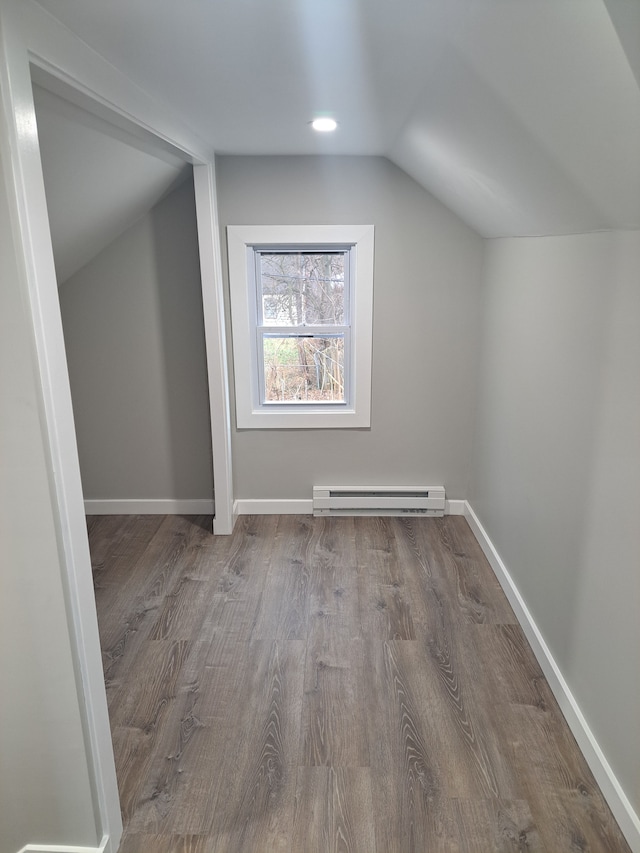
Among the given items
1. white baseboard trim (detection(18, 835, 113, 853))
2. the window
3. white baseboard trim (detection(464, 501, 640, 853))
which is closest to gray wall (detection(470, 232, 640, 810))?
white baseboard trim (detection(464, 501, 640, 853))

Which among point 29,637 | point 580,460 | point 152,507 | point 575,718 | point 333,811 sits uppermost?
point 580,460

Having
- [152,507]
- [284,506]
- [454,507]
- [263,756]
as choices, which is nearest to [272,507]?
[284,506]

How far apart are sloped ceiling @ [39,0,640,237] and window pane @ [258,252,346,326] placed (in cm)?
114

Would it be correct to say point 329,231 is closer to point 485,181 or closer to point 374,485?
point 485,181

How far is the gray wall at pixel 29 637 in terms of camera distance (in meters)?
1.19

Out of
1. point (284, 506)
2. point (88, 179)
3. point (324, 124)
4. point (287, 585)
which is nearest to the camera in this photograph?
point (88, 179)

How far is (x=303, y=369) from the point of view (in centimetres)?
354

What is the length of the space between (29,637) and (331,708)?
3.86 feet

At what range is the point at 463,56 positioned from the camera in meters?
1.34

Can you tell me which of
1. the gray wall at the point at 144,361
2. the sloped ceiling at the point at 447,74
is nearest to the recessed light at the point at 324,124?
the sloped ceiling at the point at 447,74

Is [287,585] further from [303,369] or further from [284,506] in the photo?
[303,369]

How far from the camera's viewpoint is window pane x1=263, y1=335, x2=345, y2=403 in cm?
348

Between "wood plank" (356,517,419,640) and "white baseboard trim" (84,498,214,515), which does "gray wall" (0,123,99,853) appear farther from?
"white baseboard trim" (84,498,214,515)

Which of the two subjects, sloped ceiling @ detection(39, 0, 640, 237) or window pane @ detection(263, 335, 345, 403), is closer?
sloped ceiling @ detection(39, 0, 640, 237)
